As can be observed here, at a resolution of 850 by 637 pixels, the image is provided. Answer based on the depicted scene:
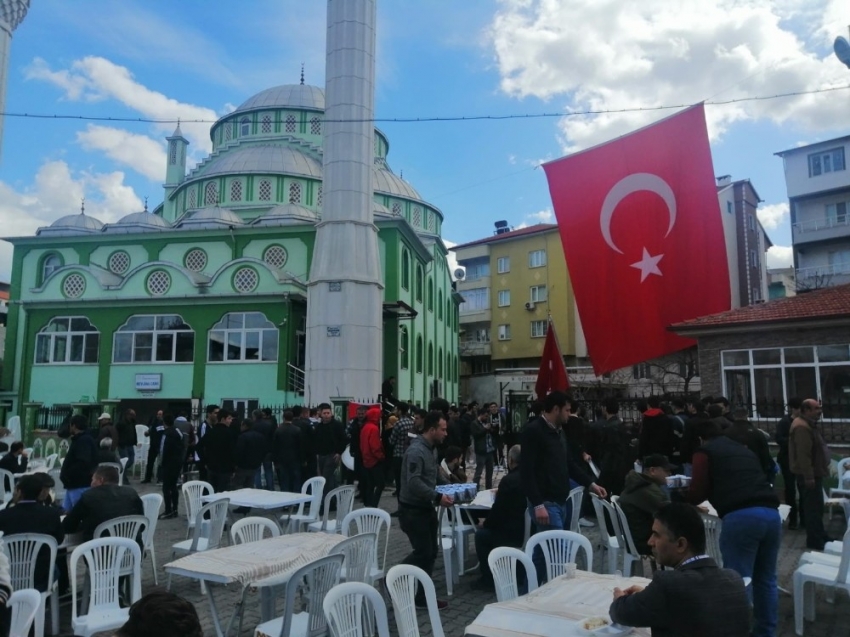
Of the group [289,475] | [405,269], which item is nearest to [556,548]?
[289,475]

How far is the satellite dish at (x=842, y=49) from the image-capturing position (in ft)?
28.3

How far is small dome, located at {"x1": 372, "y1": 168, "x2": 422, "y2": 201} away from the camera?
1754 inches

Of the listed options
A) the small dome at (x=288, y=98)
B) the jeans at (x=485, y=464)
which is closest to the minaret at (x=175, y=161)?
the small dome at (x=288, y=98)

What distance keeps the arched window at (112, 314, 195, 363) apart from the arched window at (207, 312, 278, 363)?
1025 millimetres

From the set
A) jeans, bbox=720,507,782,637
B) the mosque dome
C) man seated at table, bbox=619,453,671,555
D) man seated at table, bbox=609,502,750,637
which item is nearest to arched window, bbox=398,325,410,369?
the mosque dome

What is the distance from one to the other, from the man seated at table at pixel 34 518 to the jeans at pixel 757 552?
503 centimetres

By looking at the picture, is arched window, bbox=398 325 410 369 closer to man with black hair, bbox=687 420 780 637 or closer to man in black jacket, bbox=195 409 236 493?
man in black jacket, bbox=195 409 236 493

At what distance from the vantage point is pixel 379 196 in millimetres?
44219

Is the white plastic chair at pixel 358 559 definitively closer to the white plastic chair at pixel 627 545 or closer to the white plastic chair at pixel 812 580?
the white plastic chair at pixel 627 545

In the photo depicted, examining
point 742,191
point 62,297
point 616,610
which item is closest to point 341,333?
point 62,297

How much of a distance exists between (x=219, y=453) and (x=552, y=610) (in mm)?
7922

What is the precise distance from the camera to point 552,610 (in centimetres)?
372

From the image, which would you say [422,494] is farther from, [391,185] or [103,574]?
[391,185]

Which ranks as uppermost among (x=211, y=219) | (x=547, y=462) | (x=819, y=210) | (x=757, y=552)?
(x=819, y=210)
